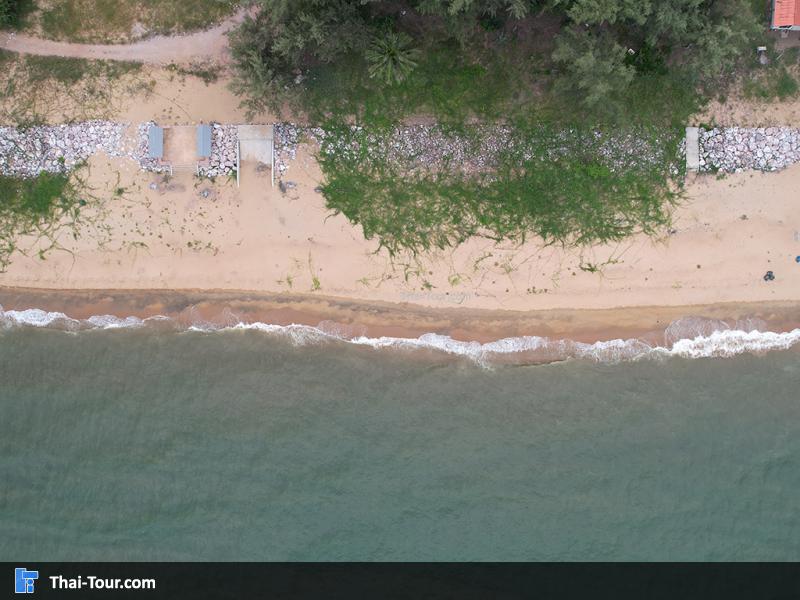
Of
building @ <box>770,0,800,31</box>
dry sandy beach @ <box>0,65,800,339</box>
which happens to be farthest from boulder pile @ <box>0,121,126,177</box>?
building @ <box>770,0,800,31</box>

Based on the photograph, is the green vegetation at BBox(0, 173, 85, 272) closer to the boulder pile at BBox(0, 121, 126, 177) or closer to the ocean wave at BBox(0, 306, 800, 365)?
the boulder pile at BBox(0, 121, 126, 177)

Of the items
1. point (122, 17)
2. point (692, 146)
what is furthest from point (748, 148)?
point (122, 17)

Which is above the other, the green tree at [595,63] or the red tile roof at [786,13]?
the red tile roof at [786,13]

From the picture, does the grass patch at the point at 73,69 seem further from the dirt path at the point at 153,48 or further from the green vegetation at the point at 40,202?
the green vegetation at the point at 40,202

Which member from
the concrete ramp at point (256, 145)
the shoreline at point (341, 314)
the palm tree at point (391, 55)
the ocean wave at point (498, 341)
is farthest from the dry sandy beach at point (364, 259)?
the palm tree at point (391, 55)
